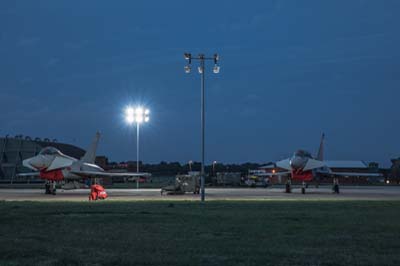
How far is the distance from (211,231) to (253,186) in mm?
65028

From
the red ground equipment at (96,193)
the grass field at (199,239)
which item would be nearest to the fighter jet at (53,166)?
the red ground equipment at (96,193)

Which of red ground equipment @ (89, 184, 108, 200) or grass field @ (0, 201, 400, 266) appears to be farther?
red ground equipment @ (89, 184, 108, 200)

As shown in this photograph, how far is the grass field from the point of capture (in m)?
10.3

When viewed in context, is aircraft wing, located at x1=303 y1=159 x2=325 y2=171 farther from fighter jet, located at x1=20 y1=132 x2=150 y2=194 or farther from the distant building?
the distant building

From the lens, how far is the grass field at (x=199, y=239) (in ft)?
33.8

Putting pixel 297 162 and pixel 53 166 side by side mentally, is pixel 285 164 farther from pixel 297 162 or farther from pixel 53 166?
pixel 53 166

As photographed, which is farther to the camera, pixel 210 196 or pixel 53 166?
pixel 53 166

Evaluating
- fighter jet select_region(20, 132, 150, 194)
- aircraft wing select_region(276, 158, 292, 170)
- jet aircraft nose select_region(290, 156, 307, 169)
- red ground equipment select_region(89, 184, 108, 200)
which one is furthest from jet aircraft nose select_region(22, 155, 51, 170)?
jet aircraft nose select_region(290, 156, 307, 169)

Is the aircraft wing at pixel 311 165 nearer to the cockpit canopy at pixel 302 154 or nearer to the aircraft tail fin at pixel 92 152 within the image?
the cockpit canopy at pixel 302 154

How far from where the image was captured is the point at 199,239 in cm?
1327

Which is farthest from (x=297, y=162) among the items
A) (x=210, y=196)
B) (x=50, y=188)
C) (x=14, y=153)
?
(x=14, y=153)

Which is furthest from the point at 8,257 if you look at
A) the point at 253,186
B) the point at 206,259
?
the point at 253,186

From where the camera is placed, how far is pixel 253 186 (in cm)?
7938

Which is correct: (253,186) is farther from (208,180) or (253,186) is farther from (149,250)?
(149,250)
